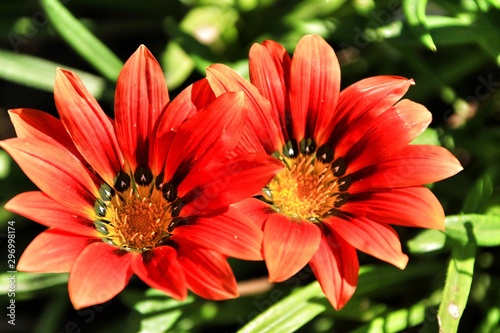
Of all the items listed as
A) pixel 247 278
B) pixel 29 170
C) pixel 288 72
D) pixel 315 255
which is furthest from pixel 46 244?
pixel 247 278

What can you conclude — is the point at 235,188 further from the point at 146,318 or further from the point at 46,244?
the point at 146,318

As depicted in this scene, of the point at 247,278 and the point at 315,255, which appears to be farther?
the point at 247,278

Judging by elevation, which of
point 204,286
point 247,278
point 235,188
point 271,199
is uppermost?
point 235,188

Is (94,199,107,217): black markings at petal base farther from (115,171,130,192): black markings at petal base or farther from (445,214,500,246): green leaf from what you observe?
(445,214,500,246): green leaf

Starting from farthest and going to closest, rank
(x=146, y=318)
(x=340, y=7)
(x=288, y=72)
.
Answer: (x=340, y=7) → (x=146, y=318) → (x=288, y=72)

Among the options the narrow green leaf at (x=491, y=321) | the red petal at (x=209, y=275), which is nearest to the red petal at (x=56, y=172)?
the red petal at (x=209, y=275)

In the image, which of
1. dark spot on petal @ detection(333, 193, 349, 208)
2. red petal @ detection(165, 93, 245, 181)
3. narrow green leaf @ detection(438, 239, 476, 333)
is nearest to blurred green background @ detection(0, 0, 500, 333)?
narrow green leaf @ detection(438, 239, 476, 333)

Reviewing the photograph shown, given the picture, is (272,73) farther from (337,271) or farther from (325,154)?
(337,271)
